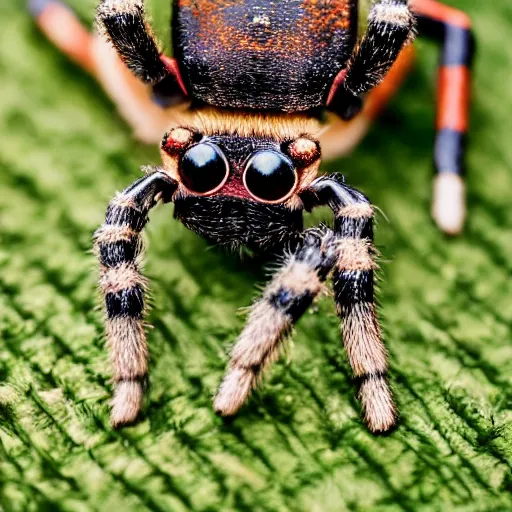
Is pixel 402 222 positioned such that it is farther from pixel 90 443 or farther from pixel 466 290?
pixel 90 443

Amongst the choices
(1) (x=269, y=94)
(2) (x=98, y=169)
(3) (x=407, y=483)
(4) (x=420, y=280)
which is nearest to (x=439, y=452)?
(3) (x=407, y=483)

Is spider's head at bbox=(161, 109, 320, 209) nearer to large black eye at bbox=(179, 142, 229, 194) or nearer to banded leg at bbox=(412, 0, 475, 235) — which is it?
large black eye at bbox=(179, 142, 229, 194)

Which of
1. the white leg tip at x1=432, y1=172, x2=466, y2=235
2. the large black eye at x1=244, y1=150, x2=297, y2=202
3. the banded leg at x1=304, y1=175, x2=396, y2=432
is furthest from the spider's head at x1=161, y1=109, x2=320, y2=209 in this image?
the white leg tip at x1=432, y1=172, x2=466, y2=235

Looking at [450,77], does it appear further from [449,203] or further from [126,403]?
[126,403]

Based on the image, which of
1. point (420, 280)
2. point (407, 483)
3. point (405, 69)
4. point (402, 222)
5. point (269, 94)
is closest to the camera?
point (407, 483)

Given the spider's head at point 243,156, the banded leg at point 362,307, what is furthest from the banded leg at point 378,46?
the banded leg at point 362,307

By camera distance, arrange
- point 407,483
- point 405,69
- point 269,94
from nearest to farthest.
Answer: point 407,483
point 269,94
point 405,69

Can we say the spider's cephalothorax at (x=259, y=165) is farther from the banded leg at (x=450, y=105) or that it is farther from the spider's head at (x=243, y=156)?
the banded leg at (x=450, y=105)
